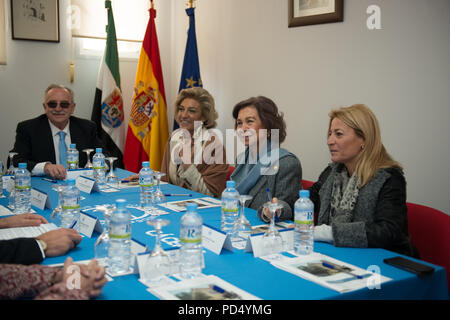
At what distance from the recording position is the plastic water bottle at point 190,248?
1.52 meters

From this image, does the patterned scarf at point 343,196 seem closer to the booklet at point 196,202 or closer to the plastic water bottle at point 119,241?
the booklet at point 196,202

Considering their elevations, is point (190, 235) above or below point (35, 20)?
below

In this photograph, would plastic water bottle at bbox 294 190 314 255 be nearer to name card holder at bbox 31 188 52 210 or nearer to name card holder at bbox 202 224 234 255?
name card holder at bbox 202 224 234 255

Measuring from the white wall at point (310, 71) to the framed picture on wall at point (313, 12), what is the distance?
62mm

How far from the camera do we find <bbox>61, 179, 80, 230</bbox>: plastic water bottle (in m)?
2.13

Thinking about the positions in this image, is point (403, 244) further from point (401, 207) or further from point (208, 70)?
point (208, 70)

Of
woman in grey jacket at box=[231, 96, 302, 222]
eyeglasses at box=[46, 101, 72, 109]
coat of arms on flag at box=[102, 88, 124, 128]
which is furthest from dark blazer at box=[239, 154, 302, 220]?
coat of arms on flag at box=[102, 88, 124, 128]

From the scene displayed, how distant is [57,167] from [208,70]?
2.70 meters

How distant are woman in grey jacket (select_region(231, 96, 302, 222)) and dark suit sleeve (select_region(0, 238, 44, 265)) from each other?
1382mm

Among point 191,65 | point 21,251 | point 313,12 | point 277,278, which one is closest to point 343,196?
point 277,278

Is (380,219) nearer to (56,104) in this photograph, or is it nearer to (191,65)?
(56,104)

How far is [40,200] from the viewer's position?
2633mm

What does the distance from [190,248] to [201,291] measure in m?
0.18

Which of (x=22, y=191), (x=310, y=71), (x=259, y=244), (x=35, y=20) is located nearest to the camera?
(x=259, y=244)
